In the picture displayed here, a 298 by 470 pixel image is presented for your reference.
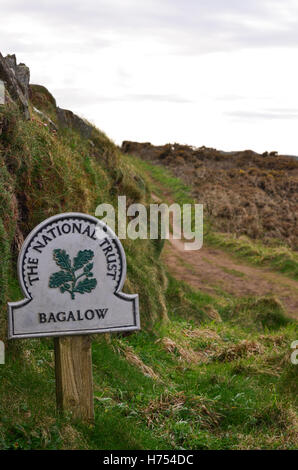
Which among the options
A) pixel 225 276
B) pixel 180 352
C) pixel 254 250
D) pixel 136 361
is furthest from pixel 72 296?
pixel 254 250

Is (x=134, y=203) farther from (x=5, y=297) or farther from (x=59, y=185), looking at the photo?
(x=5, y=297)

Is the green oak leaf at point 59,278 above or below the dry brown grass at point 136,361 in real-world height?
above

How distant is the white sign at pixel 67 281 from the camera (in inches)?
165

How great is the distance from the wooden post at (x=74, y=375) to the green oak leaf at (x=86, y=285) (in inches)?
14.2

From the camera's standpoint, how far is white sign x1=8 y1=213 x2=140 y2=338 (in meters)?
4.20

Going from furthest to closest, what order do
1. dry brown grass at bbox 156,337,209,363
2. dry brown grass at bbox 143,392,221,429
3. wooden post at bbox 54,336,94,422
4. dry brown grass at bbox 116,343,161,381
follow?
dry brown grass at bbox 156,337,209,363 < dry brown grass at bbox 116,343,161,381 < dry brown grass at bbox 143,392,221,429 < wooden post at bbox 54,336,94,422

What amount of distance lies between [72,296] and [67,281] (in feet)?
0.38

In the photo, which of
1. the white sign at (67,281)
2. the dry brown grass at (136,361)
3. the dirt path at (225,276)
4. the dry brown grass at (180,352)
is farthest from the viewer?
the dirt path at (225,276)

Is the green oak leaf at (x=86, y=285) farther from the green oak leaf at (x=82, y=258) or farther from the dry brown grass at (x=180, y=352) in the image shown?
the dry brown grass at (x=180, y=352)

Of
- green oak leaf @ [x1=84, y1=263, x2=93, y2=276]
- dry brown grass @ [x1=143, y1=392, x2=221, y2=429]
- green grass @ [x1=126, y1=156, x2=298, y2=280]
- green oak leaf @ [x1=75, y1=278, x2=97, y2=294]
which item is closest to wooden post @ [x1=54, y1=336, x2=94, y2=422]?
green oak leaf @ [x1=75, y1=278, x2=97, y2=294]

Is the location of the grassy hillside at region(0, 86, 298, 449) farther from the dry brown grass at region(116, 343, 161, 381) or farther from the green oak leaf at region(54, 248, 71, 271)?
the green oak leaf at region(54, 248, 71, 271)

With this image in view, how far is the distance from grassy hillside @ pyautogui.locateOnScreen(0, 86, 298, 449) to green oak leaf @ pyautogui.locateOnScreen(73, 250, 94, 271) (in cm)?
101

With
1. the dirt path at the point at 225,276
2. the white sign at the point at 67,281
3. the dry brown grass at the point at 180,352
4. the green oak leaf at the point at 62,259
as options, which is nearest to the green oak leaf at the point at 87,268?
the white sign at the point at 67,281
